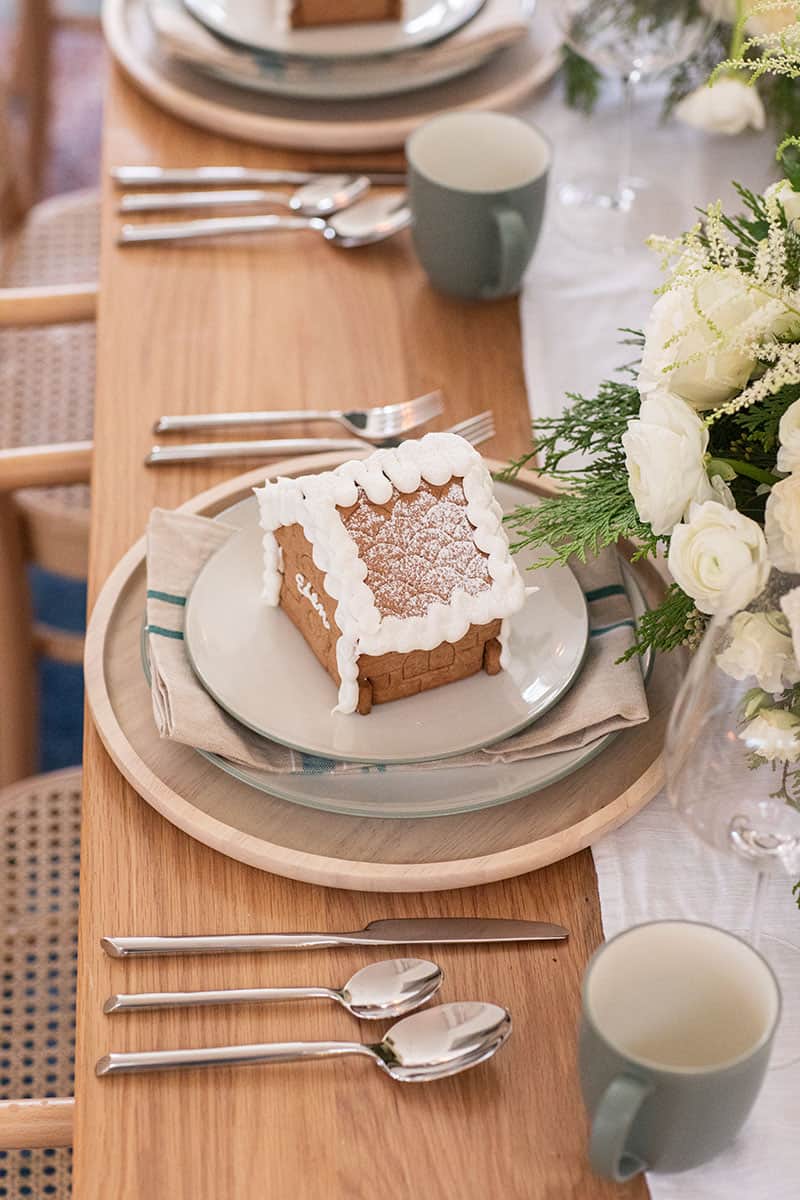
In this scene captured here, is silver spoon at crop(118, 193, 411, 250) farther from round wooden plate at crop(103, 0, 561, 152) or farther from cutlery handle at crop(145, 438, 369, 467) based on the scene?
cutlery handle at crop(145, 438, 369, 467)

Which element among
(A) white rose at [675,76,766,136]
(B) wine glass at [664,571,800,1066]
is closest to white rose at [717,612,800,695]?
(B) wine glass at [664,571,800,1066]

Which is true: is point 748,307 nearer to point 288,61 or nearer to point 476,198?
point 476,198

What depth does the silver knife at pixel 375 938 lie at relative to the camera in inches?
35.0

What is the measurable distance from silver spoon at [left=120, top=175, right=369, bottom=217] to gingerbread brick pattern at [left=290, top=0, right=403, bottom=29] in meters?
0.24

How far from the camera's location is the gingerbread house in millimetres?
959

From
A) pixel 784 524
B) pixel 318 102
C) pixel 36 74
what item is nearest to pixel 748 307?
pixel 784 524

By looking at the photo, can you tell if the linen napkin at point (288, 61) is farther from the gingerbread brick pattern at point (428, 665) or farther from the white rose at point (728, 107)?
the gingerbread brick pattern at point (428, 665)

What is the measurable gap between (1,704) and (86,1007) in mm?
952

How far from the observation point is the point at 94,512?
1222 millimetres

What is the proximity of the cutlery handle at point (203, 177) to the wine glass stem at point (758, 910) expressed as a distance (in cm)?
99

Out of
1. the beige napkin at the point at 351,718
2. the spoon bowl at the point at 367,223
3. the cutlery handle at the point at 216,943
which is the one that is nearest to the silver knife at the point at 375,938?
the cutlery handle at the point at 216,943

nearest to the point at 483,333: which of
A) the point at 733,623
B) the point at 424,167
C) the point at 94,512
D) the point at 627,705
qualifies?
the point at 424,167

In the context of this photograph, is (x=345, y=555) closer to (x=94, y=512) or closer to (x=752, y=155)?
(x=94, y=512)

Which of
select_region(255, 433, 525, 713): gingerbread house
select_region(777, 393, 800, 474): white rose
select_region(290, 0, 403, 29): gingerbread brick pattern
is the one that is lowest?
select_region(255, 433, 525, 713): gingerbread house
